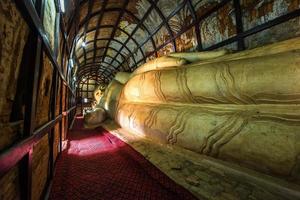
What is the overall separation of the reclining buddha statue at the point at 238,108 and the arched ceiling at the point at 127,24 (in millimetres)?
2397

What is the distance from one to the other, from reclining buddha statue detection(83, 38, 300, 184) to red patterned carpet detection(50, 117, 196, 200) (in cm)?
59

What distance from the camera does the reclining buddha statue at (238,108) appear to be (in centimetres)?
128

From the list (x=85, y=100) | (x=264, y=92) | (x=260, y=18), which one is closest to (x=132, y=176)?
(x=264, y=92)

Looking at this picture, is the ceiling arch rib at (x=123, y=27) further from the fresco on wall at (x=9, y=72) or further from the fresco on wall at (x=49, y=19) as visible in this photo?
the fresco on wall at (x=9, y=72)

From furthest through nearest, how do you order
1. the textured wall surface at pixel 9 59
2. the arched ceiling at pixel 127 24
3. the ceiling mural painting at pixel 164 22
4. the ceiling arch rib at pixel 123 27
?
the ceiling arch rib at pixel 123 27
the arched ceiling at pixel 127 24
the ceiling mural painting at pixel 164 22
the textured wall surface at pixel 9 59

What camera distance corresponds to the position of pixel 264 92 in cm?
147

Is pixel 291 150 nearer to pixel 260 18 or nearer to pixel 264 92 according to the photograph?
pixel 264 92

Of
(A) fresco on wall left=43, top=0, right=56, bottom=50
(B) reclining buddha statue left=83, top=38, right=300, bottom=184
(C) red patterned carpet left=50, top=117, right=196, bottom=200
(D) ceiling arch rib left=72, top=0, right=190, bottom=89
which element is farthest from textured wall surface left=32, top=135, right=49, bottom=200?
(D) ceiling arch rib left=72, top=0, right=190, bottom=89

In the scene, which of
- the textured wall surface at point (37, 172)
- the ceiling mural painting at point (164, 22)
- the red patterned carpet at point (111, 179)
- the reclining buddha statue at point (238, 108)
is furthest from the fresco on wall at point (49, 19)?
the ceiling mural painting at point (164, 22)

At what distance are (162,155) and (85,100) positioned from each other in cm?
1610

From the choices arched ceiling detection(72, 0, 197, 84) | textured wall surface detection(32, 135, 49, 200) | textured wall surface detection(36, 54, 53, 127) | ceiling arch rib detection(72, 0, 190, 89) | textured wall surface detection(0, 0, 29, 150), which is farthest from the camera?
ceiling arch rib detection(72, 0, 190, 89)

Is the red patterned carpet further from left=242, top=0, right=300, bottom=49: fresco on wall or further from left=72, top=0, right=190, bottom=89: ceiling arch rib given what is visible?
left=72, top=0, right=190, bottom=89: ceiling arch rib

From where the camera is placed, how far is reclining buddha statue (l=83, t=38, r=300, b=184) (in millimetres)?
Result: 1278

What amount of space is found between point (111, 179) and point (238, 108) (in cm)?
151
